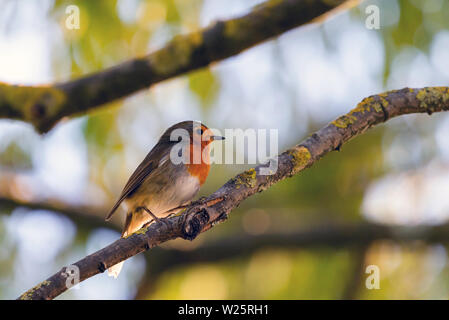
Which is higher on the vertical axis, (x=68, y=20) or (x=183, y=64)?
(x=68, y=20)

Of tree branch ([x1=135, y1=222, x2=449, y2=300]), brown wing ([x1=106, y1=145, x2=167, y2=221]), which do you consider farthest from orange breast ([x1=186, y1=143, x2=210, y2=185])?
tree branch ([x1=135, y1=222, x2=449, y2=300])

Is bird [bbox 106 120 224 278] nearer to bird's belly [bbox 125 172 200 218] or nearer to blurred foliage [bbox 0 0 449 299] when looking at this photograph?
bird's belly [bbox 125 172 200 218]

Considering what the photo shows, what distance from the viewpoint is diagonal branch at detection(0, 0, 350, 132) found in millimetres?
3781

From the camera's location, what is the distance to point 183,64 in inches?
154

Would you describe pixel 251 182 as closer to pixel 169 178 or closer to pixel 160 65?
pixel 160 65

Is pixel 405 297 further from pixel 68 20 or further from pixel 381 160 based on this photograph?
pixel 68 20

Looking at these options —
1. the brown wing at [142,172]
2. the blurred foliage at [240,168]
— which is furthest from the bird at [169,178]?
the blurred foliage at [240,168]

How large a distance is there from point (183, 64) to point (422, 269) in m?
3.98

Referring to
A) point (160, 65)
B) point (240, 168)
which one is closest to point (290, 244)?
point (240, 168)

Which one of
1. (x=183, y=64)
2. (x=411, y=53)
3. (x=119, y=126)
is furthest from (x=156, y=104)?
(x=411, y=53)

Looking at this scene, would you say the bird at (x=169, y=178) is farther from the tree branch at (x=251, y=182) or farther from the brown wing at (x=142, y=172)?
the tree branch at (x=251, y=182)

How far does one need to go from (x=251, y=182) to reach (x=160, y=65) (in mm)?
1327

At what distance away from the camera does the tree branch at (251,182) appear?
2.45m
